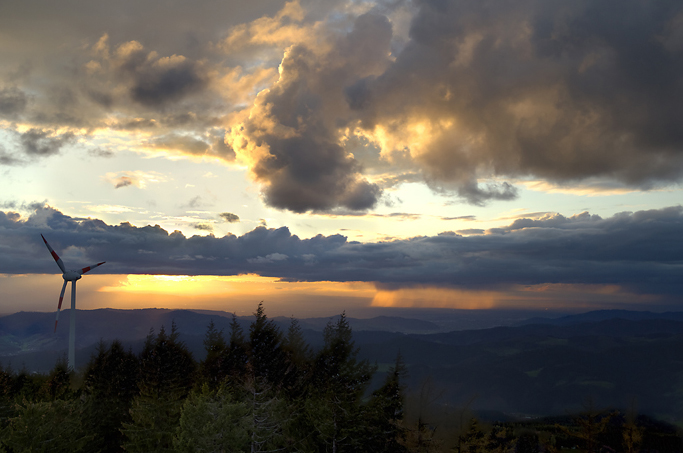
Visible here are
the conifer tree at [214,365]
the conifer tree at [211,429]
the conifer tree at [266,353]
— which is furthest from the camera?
the conifer tree at [214,365]

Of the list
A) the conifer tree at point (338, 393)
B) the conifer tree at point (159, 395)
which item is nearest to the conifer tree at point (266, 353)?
the conifer tree at point (338, 393)

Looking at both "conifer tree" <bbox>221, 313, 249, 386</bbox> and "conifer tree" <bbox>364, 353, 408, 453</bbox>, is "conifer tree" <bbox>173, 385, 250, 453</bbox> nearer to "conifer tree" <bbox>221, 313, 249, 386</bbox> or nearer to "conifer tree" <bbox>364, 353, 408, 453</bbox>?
"conifer tree" <bbox>364, 353, 408, 453</bbox>

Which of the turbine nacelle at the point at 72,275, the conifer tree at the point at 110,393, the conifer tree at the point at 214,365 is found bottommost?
the conifer tree at the point at 110,393

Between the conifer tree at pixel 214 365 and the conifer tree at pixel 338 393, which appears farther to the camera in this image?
the conifer tree at pixel 214 365

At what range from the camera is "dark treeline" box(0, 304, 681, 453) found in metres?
46.4

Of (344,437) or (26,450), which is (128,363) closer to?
(26,450)

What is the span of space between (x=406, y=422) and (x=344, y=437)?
10624mm

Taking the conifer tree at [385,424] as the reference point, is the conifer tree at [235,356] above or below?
above

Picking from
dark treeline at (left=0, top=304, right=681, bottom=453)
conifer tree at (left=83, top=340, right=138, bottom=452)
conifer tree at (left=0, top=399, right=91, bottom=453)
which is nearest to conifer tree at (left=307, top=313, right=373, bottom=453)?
dark treeline at (left=0, top=304, right=681, bottom=453)

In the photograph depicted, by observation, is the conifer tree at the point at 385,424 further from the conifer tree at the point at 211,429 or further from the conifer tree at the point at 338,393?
Result: the conifer tree at the point at 211,429

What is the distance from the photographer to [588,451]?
62.9 metres

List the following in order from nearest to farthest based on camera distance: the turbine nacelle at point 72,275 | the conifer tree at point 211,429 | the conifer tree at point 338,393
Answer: the conifer tree at point 211,429
the conifer tree at point 338,393
the turbine nacelle at point 72,275

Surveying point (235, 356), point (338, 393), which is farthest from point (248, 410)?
point (235, 356)

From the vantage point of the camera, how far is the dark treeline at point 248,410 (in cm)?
4644
